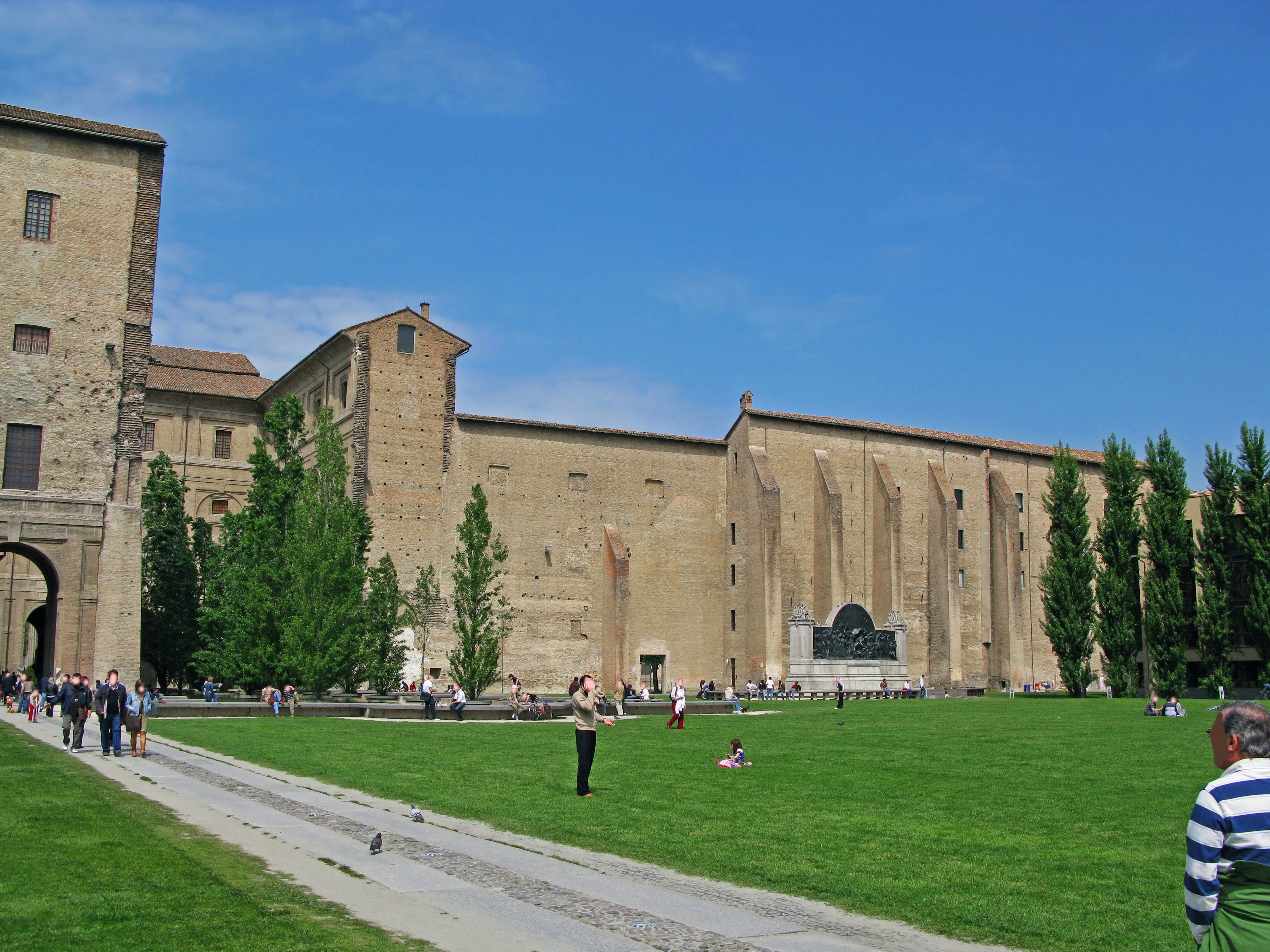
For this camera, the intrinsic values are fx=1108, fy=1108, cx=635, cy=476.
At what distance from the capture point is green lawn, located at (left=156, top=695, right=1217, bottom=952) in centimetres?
721

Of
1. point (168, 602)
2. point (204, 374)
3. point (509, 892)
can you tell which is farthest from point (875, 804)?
point (204, 374)

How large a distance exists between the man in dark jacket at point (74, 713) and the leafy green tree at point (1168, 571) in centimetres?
4231

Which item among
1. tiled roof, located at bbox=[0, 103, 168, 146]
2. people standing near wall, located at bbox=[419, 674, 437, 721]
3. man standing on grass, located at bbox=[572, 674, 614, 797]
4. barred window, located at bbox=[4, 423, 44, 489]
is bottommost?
people standing near wall, located at bbox=[419, 674, 437, 721]

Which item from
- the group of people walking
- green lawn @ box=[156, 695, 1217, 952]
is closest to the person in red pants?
green lawn @ box=[156, 695, 1217, 952]

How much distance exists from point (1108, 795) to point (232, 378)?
Answer: 52487 millimetres

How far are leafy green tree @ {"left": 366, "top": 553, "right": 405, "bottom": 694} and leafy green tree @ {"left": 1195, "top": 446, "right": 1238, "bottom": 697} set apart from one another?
33150 millimetres

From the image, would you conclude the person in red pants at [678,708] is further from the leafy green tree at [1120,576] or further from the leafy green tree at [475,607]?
the leafy green tree at [1120,576]

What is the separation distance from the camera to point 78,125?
3566 cm

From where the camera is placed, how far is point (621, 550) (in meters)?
48.5

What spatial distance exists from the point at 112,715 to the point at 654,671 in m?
33.3

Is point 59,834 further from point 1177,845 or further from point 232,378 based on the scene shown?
point 232,378

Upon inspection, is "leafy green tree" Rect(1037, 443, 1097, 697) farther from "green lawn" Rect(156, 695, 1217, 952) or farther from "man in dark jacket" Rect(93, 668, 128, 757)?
"man in dark jacket" Rect(93, 668, 128, 757)

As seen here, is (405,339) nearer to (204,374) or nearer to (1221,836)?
(204,374)

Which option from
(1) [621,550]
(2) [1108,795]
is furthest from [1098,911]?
(1) [621,550]
